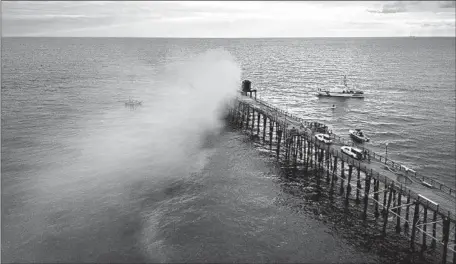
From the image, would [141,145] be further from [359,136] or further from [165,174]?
[359,136]

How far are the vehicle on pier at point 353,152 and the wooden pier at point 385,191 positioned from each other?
77 cm

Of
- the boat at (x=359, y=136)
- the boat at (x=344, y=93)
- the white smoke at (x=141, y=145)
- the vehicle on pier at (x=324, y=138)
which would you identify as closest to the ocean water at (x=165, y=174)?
the white smoke at (x=141, y=145)

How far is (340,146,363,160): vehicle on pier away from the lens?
59156 mm

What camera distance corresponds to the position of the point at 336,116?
388 ft

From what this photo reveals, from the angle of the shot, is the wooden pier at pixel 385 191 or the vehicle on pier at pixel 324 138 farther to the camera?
the vehicle on pier at pixel 324 138

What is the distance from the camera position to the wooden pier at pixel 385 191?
46375mm

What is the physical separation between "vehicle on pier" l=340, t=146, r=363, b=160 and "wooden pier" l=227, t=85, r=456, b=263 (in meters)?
0.77

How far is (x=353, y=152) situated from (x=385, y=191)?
9.85 meters

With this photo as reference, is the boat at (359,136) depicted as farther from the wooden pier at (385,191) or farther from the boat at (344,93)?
the boat at (344,93)

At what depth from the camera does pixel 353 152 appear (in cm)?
6050

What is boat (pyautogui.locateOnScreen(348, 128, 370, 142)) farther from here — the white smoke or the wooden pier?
the white smoke

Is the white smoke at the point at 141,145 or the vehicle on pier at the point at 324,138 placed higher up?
the vehicle on pier at the point at 324,138

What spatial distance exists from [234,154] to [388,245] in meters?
37.8

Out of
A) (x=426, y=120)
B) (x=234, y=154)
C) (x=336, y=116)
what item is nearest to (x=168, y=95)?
(x=336, y=116)
